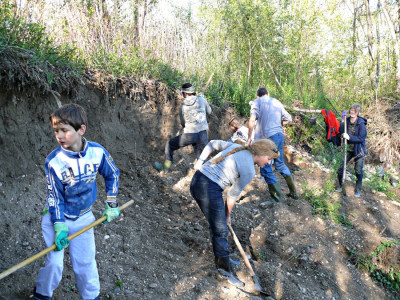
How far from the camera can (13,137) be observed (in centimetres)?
398

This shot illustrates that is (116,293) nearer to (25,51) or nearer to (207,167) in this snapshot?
(207,167)

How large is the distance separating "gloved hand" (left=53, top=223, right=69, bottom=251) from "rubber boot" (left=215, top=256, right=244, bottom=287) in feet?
5.88

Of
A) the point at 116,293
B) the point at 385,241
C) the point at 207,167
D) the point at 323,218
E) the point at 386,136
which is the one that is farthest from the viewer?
the point at 386,136

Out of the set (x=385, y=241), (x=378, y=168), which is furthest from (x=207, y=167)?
(x=378, y=168)

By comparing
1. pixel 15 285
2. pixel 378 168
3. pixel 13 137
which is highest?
pixel 13 137

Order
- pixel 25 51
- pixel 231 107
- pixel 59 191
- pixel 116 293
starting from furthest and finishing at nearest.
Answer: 1. pixel 231 107
2. pixel 25 51
3. pixel 116 293
4. pixel 59 191

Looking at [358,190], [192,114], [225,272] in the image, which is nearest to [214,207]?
[225,272]

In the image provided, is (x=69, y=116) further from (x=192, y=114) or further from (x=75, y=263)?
(x=192, y=114)

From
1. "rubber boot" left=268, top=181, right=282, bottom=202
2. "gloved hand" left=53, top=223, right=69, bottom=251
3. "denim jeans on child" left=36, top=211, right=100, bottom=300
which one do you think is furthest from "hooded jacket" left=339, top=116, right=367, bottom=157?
"gloved hand" left=53, top=223, right=69, bottom=251

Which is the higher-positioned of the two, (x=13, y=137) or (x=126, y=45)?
(x=126, y=45)

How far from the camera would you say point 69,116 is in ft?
7.79

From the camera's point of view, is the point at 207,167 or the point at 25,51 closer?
the point at 207,167

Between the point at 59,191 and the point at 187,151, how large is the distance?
467 cm

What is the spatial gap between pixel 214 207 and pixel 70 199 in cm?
153
